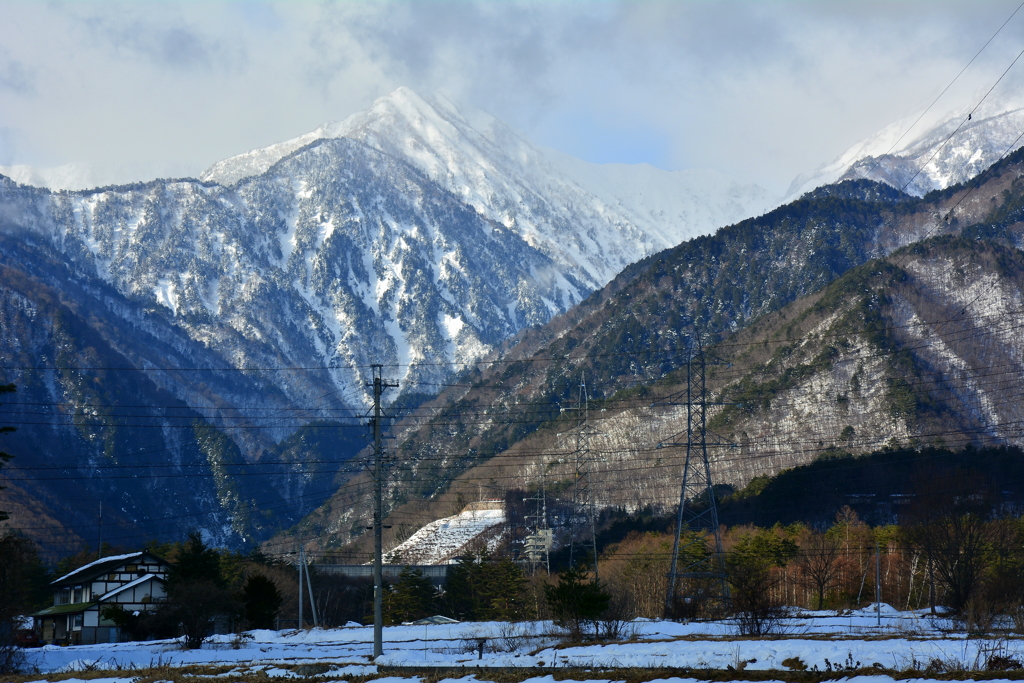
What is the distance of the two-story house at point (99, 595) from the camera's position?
90.6 meters

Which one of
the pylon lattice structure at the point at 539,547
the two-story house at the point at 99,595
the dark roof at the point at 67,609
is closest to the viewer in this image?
the two-story house at the point at 99,595

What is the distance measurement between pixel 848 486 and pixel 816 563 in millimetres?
46047

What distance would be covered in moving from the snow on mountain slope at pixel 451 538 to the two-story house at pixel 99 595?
7776cm

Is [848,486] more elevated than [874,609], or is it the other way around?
[848,486]

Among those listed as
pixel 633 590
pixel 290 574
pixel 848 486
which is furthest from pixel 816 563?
pixel 290 574

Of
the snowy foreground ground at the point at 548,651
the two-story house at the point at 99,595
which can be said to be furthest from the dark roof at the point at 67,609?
the snowy foreground ground at the point at 548,651

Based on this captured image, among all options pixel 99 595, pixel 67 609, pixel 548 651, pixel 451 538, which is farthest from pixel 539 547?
pixel 548 651

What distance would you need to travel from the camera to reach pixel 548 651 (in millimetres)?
45000

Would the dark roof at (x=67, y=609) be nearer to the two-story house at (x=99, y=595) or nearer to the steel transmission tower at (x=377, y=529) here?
the two-story house at (x=99, y=595)

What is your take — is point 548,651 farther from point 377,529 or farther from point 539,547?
point 539,547

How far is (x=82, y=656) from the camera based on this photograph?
54.3 meters

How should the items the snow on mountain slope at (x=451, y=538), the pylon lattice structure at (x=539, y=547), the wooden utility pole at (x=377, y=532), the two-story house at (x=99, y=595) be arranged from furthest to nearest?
the snow on mountain slope at (x=451, y=538)
the pylon lattice structure at (x=539, y=547)
the two-story house at (x=99, y=595)
the wooden utility pole at (x=377, y=532)

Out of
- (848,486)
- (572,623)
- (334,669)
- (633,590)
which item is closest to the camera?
(334,669)

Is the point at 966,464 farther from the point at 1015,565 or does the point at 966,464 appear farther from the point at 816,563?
the point at 1015,565
